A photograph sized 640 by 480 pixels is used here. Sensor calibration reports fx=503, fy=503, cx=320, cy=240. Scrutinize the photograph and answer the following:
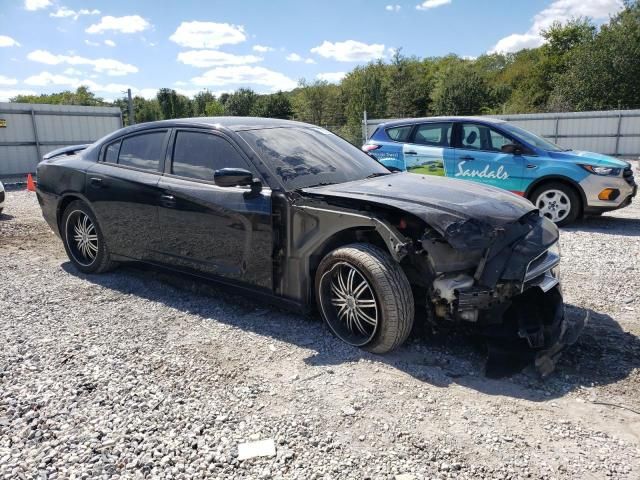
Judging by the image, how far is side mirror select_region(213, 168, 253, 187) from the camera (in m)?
3.71

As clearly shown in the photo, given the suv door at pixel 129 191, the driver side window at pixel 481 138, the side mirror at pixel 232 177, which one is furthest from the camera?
the driver side window at pixel 481 138

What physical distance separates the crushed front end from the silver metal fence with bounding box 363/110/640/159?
15.2m

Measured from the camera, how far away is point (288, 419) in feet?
9.04

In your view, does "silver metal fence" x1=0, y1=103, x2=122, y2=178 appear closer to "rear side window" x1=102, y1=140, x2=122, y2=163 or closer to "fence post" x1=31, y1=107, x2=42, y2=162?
"fence post" x1=31, y1=107, x2=42, y2=162

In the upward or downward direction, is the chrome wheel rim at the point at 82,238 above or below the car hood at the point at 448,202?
below

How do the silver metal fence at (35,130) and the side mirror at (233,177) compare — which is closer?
the side mirror at (233,177)

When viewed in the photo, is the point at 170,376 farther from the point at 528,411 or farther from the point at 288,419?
the point at 528,411

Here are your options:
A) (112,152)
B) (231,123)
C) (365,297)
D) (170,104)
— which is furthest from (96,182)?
(170,104)

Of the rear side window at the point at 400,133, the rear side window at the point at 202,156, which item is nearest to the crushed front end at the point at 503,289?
the rear side window at the point at 202,156

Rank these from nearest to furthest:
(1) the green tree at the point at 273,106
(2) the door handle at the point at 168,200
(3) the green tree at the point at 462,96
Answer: (2) the door handle at the point at 168,200, (3) the green tree at the point at 462,96, (1) the green tree at the point at 273,106

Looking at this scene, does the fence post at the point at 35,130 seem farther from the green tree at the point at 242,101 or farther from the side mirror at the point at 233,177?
the green tree at the point at 242,101

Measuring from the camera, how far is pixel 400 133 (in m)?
8.92

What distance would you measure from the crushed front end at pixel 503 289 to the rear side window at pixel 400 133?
18.0ft

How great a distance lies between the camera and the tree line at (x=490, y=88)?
105 feet
